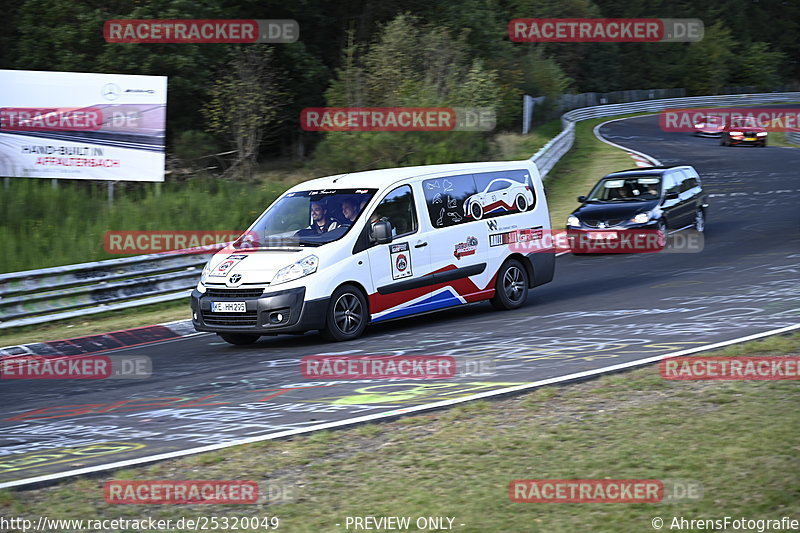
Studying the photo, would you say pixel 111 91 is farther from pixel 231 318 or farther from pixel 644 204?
pixel 644 204

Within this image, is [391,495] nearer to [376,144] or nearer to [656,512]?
[656,512]

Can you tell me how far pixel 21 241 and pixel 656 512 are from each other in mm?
14677

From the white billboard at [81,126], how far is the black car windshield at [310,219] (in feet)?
28.6

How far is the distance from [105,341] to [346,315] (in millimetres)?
3818

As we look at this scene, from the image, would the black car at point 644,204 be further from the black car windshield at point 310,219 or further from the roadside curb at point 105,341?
the roadside curb at point 105,341

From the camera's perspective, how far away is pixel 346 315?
11422mm

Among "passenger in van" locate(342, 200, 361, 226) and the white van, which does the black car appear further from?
"passenger in van" locate(342, 200, 361, 226)

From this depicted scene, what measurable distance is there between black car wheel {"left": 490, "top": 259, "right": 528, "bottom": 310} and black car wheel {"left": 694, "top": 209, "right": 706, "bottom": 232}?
25.9ft

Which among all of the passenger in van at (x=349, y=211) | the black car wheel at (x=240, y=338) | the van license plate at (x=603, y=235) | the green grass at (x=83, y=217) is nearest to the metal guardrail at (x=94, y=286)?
the green grass at (x=83, y=217)

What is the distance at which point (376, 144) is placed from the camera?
2855 cm

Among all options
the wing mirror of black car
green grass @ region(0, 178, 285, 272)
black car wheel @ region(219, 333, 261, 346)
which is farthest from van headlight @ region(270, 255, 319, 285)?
green grass @ region(0, 178, 285, 272)

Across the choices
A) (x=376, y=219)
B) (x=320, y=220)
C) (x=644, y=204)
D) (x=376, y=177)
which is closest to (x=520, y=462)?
(x=376, y=219)

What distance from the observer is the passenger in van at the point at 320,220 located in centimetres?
1173

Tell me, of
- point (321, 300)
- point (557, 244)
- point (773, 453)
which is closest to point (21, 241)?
point (321, 300)
